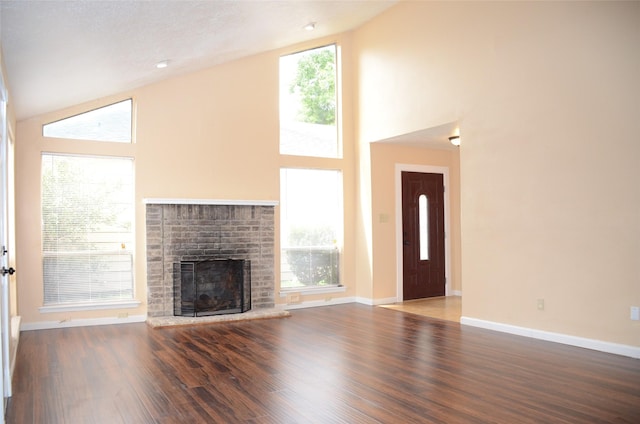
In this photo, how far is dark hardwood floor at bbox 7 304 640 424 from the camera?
3324mm

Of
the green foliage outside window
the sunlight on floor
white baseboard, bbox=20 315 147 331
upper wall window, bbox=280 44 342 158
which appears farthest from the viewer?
the green foliage outside window

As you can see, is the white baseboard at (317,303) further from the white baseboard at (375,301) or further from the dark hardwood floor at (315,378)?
the dark hardwood floor at (315,378)

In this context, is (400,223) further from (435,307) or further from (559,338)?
(559,338)

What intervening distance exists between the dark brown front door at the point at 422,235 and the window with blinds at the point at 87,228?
423cm

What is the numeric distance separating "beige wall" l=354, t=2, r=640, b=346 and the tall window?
183 cm

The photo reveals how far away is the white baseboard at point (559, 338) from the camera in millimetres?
4676

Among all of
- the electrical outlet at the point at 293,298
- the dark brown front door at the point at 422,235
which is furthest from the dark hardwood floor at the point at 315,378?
the dark brown front door at the point at 422,235

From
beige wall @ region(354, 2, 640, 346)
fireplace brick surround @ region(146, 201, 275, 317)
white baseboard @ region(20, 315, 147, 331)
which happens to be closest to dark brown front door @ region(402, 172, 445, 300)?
beige wall @ region(354, 2, 640, 346)

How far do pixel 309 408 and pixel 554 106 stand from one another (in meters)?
3.97

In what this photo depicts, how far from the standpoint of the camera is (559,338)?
521cm

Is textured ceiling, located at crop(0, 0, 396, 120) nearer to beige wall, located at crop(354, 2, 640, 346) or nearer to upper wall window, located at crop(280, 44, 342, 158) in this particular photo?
upper wall window, located at crop(280, 44, 342, 158)

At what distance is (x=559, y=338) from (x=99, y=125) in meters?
6.04

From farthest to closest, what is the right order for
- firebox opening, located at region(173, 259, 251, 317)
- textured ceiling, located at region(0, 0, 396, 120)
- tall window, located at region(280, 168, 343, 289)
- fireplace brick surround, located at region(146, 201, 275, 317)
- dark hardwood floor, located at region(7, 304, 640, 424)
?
tall window, located at region(280, 168, 343, 289), firebox opening, located at region(173, 259, 251, 317), fireplace brick surround, located at region(146, 201, 275, 317), dark hardwood floor, located at region(7, 304, 640, 424), textured ceiling, located at region(0, 0, 396, 120)

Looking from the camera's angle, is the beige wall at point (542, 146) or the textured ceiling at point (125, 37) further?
the beige wall at point (542, 146)
